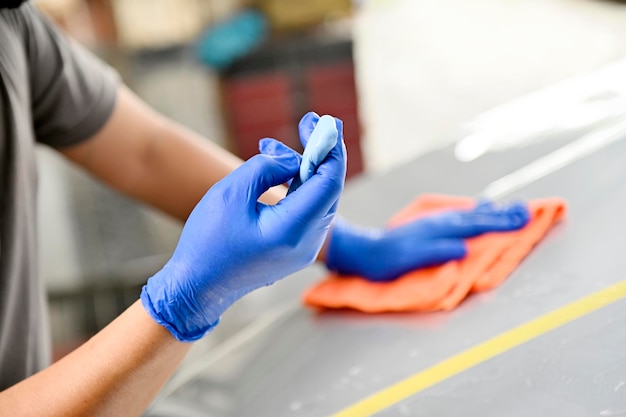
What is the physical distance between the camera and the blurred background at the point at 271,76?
3031 millimetres

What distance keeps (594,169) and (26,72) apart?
96cm

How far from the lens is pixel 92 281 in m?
3.23

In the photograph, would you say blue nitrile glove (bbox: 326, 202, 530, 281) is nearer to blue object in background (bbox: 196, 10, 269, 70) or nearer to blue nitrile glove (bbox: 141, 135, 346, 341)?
blue nitrile glove (bbox: 141, 135, 346, 341)

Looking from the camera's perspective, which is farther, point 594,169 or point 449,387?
point 594,169

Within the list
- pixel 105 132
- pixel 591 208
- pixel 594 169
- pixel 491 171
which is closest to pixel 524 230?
pixel 591 208

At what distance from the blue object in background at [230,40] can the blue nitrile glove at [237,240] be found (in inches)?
113

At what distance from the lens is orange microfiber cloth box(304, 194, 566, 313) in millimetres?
1093

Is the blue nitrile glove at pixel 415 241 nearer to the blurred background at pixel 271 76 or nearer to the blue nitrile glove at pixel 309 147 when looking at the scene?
the blue nitrile glove at pixel 309 147

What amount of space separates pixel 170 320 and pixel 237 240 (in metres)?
0.12

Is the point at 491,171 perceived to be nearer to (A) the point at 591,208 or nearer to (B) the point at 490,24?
(A) the point at 591,208

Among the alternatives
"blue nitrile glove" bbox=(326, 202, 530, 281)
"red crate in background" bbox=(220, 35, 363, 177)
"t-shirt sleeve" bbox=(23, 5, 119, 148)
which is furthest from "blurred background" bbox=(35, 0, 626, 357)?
"t-shirt sleeve" bbox=(23, 5, 119, 148)

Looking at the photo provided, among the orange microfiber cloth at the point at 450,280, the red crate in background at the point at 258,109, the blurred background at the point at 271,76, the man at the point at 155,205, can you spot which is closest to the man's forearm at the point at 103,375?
the man at the point at 155,205

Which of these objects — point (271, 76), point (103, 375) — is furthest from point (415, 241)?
point (271, 76)

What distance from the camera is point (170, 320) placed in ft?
2.60
